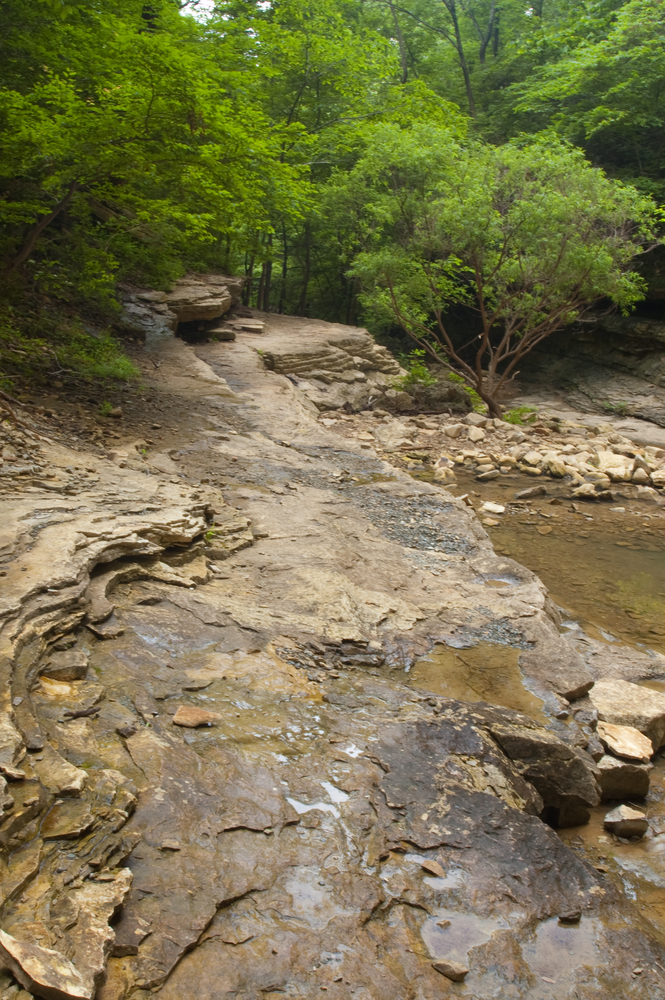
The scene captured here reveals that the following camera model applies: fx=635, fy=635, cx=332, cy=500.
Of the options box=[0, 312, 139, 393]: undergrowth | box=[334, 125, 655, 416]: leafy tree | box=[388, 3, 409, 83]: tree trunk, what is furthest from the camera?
box=[388, 3, 409, 83]: tree trunk

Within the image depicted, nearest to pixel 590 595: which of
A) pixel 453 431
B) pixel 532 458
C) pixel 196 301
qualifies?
pixel 532 458

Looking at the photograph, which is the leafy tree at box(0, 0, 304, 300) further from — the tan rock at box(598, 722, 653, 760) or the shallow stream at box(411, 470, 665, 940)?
the tan rock at box(598, 722, 653, 760)

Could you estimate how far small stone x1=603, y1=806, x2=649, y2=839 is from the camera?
132 inches

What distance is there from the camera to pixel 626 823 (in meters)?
3.36

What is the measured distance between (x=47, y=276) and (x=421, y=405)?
881cm

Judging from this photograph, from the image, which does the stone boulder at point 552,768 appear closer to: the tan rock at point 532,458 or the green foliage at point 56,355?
the green foliage at point 56,355

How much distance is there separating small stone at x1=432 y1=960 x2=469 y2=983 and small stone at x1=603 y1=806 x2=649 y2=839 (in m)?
1.71

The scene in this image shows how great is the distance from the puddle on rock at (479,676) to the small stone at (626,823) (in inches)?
23.0

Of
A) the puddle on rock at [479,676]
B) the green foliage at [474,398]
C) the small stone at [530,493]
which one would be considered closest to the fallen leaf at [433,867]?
the puddle on rock at [479,676]

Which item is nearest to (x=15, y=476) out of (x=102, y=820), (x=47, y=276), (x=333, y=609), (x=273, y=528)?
(x=273, y=528)

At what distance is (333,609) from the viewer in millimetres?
4387

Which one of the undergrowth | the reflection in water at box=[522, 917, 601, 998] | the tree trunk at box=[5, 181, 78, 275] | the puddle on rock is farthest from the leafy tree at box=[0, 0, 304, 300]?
the reflection in water at box=[522, 917, 601, 998]

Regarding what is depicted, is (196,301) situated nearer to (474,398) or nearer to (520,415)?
(474,398)

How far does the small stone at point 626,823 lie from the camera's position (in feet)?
11.0
